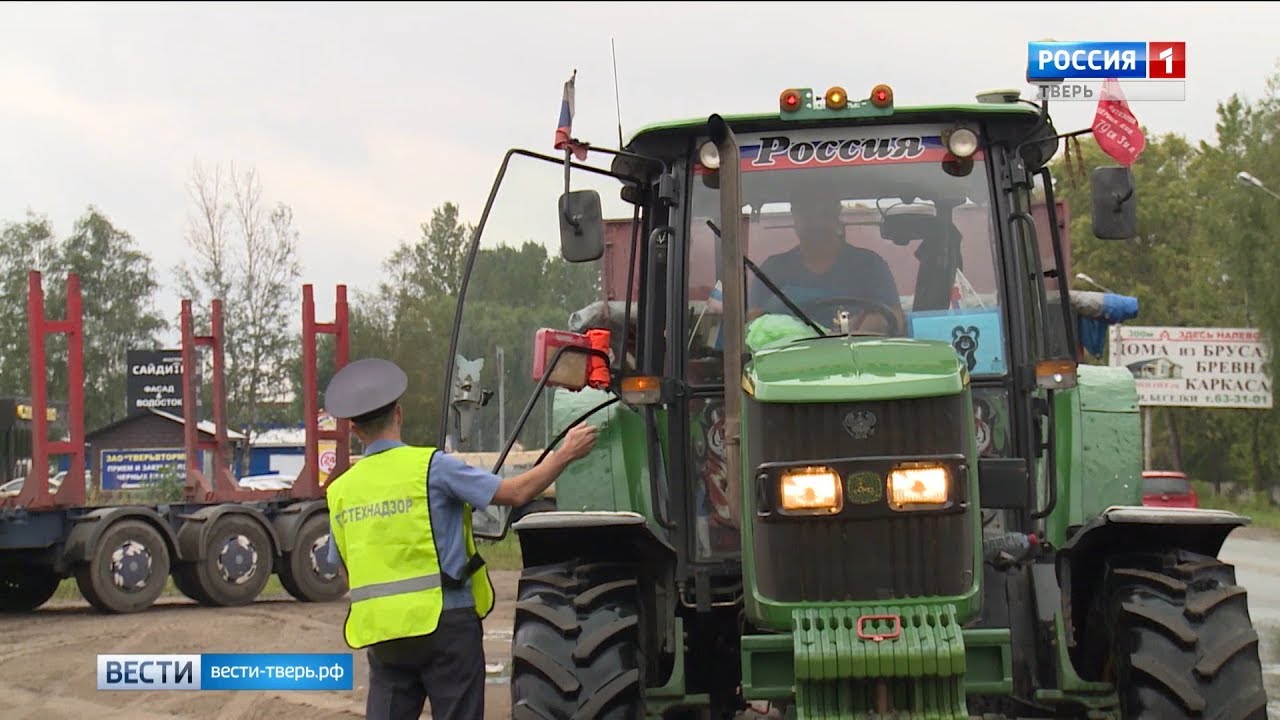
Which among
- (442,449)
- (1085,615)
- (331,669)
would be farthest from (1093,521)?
(331,669)

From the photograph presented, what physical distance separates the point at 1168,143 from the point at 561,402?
55395 millimetres

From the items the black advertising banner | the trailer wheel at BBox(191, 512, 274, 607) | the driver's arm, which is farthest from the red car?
the black advertising banner

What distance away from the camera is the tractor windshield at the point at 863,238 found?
250 inches

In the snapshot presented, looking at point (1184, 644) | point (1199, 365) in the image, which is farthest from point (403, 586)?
point (1199, 365)

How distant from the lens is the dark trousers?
17.9 ft

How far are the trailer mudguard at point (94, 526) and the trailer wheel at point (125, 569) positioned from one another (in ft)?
0.19

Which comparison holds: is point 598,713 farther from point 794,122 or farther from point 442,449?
point 794,122

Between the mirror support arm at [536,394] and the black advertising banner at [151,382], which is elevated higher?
the mirror support arm at [536,394]

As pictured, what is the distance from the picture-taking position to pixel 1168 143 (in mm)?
58406

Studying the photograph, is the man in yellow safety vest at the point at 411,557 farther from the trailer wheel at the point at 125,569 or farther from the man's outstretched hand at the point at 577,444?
the trailer wheel at the point at 125,569

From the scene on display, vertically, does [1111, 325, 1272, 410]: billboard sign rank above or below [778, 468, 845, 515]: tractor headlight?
below

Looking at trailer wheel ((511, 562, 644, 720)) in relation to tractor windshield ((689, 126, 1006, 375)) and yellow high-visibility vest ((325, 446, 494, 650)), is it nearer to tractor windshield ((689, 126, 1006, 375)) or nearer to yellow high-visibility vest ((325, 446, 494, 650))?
yellow high-visibility vest ((325, 446, 494, 650))

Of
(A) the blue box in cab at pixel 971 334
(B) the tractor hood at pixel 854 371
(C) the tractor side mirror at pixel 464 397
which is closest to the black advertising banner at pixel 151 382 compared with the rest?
(C) the tractor side mirror at pixel 464 397

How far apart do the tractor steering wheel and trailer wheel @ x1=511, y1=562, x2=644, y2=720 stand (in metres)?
1.30
